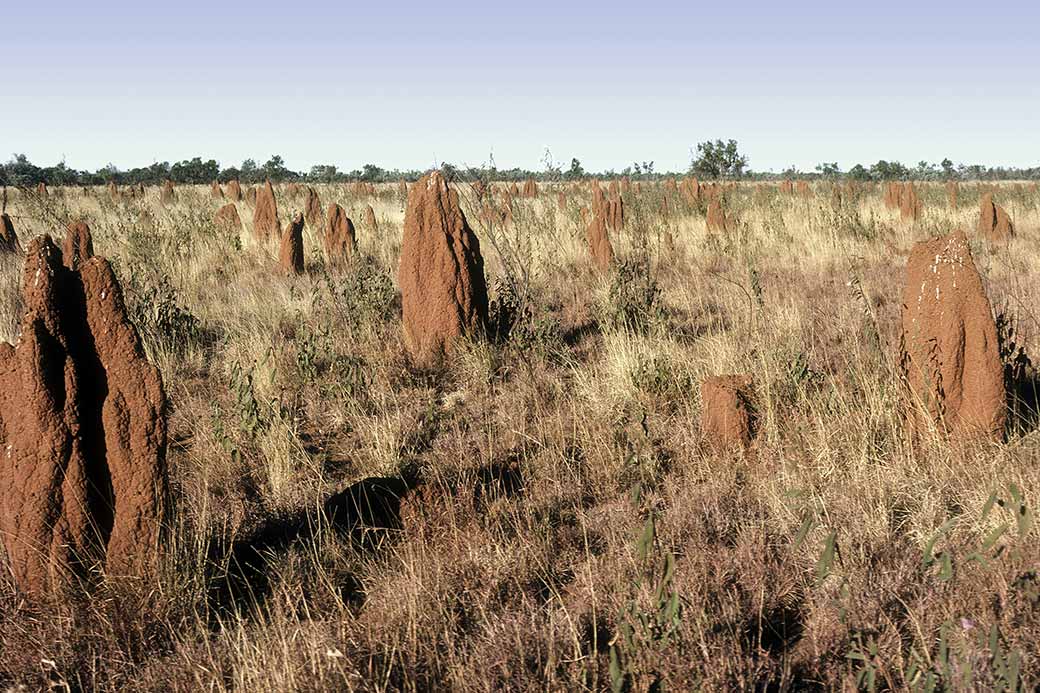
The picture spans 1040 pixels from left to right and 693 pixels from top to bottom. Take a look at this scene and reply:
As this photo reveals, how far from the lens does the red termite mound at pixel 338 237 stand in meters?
12.9

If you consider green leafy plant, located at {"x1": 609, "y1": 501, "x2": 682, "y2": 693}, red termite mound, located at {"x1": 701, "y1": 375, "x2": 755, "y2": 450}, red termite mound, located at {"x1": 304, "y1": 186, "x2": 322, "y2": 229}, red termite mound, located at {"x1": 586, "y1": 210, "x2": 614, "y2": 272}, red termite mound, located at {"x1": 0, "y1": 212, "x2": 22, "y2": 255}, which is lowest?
green leafy plant, located at {"x1": 609, "y1": 501, "x2": 682, "y2": 693}

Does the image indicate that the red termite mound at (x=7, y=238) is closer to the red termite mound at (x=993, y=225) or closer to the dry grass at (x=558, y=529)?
the dry grass at (x=558, y=529)

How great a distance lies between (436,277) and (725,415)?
9.98 feet

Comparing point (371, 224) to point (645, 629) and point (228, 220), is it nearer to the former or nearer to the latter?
point (228, 220)

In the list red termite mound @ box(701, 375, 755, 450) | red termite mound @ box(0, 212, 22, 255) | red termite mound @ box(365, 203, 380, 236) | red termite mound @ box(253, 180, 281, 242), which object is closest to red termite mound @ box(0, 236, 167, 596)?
red termite mound @ box(701, 375, 755, 450)

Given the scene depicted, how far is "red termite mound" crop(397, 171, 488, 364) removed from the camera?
22.9 ft

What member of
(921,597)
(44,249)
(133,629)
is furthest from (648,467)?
(44,249)

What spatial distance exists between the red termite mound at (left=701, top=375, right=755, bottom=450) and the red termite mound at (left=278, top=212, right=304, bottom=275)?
786 centimetres

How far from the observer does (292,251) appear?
11484 mm

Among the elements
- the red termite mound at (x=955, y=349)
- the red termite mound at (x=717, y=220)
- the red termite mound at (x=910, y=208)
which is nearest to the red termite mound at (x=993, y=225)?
the red termite mound at (x=910, y=208)

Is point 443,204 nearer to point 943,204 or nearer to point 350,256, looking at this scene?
point 350,256

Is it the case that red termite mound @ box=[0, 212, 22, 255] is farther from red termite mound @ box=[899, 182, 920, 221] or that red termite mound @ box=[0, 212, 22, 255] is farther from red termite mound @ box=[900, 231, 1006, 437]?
red termite mound @ box=[899, 182, 920, 221]

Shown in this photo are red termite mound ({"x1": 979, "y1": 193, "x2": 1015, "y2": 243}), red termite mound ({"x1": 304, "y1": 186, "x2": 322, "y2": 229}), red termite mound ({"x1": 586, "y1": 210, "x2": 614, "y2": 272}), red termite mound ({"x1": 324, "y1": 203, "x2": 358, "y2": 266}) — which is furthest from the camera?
red termite mound ({"x1": 304, "y1": 186, "x2": 322, "y2": 229})

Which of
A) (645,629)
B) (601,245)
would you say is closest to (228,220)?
(601,245)
